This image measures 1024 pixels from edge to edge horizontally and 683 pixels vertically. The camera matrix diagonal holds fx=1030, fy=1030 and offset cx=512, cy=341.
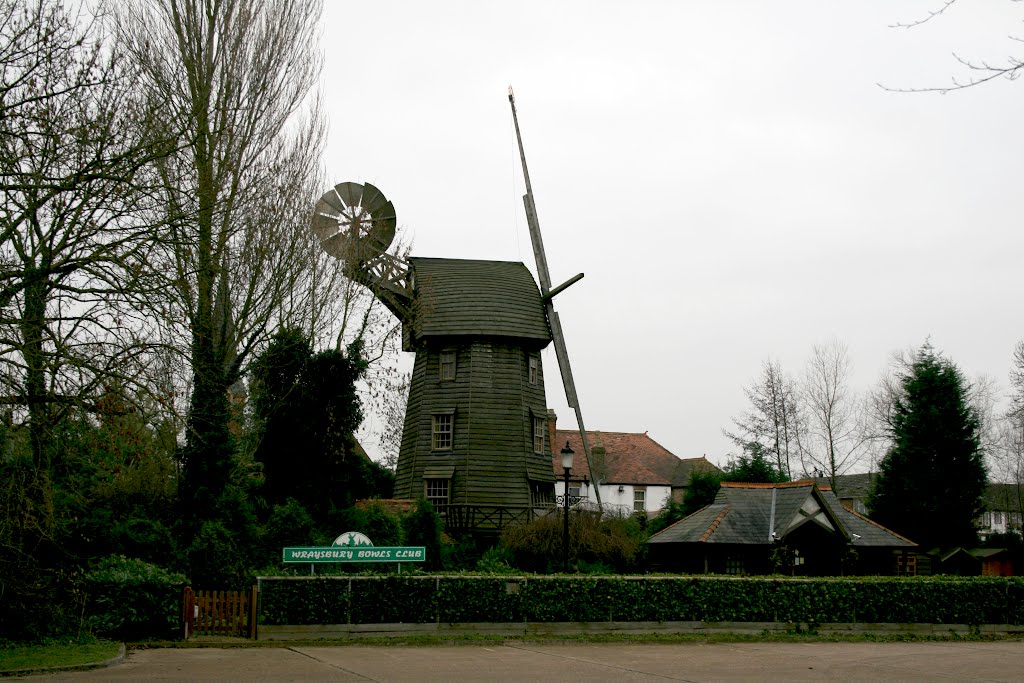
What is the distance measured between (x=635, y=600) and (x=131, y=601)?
11.9 meters

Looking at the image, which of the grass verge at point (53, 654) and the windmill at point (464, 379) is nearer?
the grass verge at point (53, 654)

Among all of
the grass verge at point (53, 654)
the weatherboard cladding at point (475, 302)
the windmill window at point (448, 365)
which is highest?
the weatherboard cladding at point (475, 302)

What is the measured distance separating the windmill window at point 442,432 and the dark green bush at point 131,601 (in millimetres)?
17465

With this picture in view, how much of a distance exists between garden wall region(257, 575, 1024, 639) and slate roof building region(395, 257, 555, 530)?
1260 cm

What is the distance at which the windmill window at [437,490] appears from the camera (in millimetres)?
38750

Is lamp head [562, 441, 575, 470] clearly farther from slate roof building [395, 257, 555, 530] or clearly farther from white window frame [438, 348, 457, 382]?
white window frame [438, 348, 457, 382]

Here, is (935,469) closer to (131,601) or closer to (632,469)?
(632,469)

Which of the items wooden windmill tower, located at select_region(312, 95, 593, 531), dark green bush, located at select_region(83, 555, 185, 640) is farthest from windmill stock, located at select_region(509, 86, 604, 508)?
dark green bush, located at select_region(83, 555, 185, 640)

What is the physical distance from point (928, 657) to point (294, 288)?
64.1ft

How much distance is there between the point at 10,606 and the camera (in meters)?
19.0

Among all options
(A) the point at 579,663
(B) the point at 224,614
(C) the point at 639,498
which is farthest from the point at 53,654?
(C) the point at 639,498

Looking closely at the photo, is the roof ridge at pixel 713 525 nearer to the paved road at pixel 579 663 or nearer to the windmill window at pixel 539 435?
the windmill window at pixel 539 435

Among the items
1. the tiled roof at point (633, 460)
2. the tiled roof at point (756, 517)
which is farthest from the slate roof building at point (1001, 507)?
the tiled roof at point (756, 517)

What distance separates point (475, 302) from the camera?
131 ft
